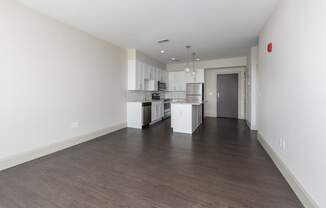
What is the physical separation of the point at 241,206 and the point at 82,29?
440 centimetres

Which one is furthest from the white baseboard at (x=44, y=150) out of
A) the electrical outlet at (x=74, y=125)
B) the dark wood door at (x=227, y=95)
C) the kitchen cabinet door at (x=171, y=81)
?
the dark wood door at (x=227, y=95)

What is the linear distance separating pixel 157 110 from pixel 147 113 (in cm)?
88

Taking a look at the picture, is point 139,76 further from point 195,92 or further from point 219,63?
point 219,63

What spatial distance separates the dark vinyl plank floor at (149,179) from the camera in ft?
5.51

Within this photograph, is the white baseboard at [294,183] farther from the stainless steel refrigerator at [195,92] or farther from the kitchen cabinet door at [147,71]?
the stainless steel refrigerator at [195,92]

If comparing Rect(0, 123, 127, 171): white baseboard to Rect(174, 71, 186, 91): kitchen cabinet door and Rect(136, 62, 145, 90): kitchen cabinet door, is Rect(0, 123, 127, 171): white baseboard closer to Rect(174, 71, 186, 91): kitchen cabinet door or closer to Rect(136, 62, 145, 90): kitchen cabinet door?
Rect(136, 62, 145, 90): kitchen cabinet door

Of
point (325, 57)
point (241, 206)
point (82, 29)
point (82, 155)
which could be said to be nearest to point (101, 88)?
point (82, 29)

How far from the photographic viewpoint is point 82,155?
9.71 feet

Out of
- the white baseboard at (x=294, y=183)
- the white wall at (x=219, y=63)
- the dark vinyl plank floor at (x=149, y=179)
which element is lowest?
the dark vinyl plank floor at (x=149, y=179)

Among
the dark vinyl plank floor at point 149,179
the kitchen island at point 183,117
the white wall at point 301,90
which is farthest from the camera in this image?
the kitchen island at point 183,117

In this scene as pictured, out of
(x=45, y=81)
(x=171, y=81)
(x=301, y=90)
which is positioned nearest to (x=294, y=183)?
(x=301, y=90)

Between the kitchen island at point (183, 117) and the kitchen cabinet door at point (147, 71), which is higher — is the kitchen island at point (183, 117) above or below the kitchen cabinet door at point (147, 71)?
below

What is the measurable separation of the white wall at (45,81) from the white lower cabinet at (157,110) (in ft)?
6.73

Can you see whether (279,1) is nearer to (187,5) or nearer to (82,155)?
(187,5)
